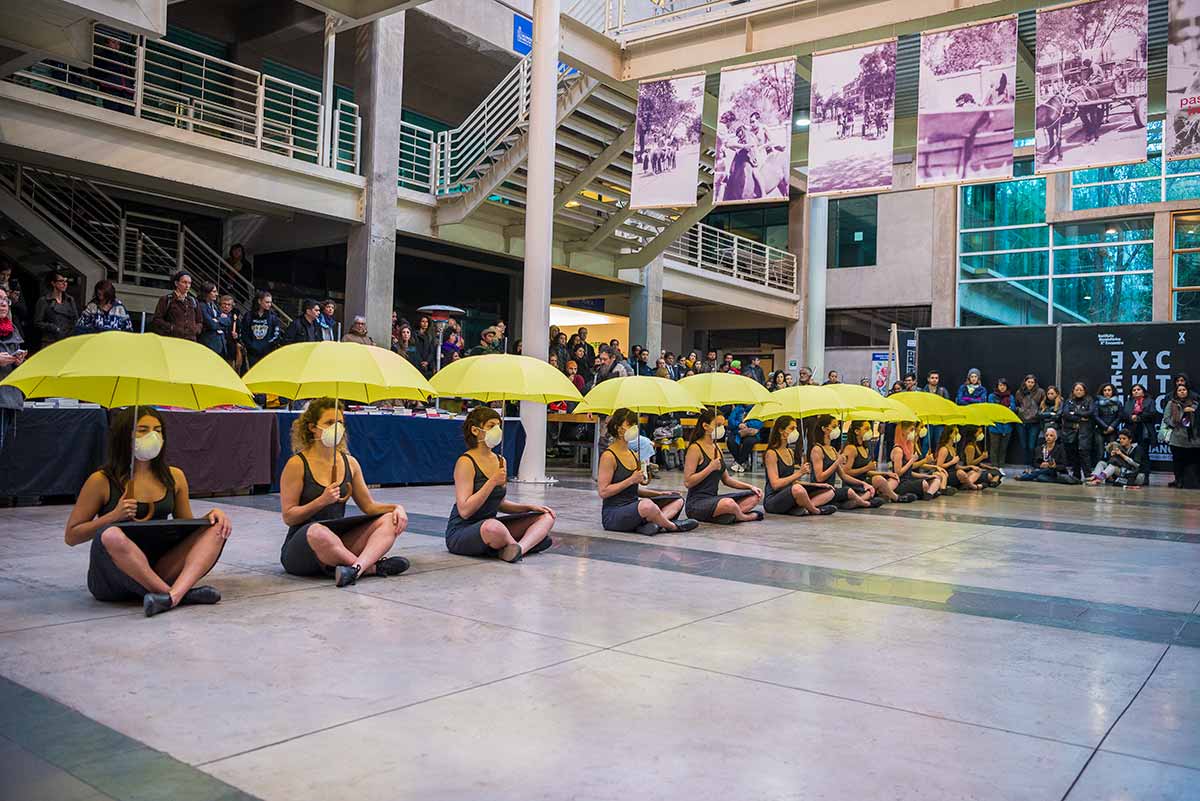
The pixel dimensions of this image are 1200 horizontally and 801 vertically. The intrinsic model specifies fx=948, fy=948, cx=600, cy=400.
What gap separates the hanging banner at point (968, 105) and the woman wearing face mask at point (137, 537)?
1002cm

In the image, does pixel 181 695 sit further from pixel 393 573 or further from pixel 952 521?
pixel 952 521

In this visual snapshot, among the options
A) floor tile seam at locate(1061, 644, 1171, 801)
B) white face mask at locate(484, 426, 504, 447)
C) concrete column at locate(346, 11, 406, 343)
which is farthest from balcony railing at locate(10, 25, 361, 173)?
floor tile seam at locate(1061, 644, 1171, 801)

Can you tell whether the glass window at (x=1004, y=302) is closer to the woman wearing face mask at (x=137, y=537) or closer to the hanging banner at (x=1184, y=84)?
the hanging banner at (x=1184, y=84)

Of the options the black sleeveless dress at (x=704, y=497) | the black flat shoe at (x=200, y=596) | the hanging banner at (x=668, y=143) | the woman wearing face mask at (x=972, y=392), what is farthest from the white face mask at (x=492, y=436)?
the woman wearing face mask at (x=972, y=392)

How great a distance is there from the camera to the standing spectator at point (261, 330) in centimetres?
1391

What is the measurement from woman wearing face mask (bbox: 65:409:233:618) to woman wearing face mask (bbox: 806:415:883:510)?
307 inches

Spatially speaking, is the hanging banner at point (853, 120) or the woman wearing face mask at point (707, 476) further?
the hanging banner at point (853, 120)

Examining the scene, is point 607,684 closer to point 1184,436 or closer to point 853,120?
point 853,120

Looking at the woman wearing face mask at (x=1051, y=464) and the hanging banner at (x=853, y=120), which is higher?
the hanging banner at (x=853, y=120)

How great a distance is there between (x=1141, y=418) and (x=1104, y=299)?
1067 centimetres

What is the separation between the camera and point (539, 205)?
14469 millimetres

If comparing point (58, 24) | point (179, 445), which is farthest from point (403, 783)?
point (58, 24)

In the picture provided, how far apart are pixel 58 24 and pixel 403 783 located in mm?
10452

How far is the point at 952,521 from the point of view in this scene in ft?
36.8
